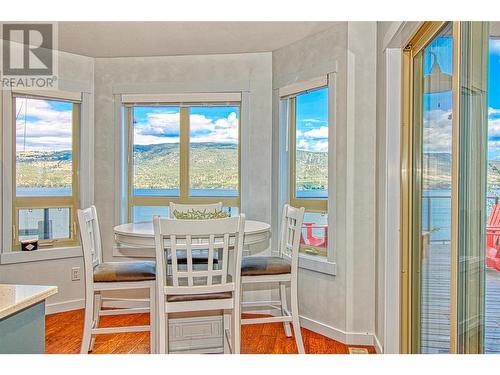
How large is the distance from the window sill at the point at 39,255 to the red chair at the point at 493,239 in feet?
11.9

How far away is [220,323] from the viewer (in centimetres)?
297

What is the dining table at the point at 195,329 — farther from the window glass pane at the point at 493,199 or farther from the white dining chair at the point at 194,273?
the window glass pane at the point at 493,199

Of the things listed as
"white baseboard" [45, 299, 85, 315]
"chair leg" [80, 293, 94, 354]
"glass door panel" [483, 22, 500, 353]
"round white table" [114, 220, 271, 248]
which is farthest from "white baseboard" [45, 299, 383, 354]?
"glass door panel" [483, 22, 500, 353]

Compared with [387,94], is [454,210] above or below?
below

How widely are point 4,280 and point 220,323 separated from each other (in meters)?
2.06

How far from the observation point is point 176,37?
3656 mm

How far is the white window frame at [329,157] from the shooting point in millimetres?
3442

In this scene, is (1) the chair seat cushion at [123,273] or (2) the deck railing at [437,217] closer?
(2) the deck railing at [437,217]

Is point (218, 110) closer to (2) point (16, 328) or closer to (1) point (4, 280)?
(1) point (4, 280)

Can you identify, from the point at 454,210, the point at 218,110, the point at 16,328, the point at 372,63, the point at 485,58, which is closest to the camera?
the point at 16,328

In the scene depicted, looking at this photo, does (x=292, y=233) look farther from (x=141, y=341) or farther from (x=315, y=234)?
(x=141, y=341)

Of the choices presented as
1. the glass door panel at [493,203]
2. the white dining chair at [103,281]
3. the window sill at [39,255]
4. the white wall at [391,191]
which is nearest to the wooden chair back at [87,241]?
the white dining chair at [103,281]
